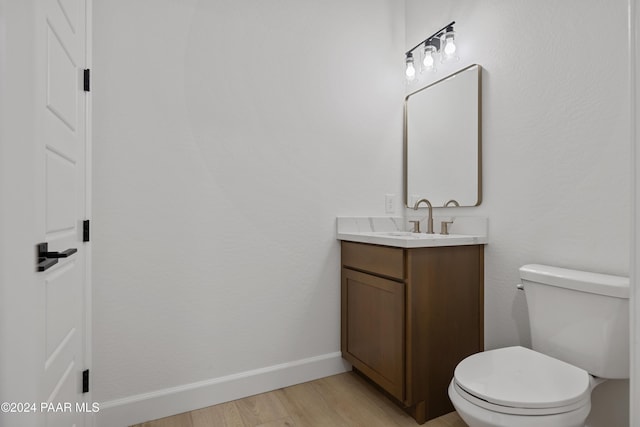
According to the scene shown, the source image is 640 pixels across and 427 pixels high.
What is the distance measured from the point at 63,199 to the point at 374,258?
137 centimetres

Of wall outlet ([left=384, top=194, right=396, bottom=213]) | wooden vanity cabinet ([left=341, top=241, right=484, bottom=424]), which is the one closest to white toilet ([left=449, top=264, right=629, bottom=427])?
wooden vanity cabinet ([left=341, top=241, right=484, bottom=424])

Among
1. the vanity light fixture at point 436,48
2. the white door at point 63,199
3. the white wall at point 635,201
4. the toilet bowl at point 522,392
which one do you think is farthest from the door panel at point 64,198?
the vanity light fixture at point 436,48

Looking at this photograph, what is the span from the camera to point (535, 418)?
1.04m

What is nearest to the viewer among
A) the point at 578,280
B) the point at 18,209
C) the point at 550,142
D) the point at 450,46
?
the point at 18,209

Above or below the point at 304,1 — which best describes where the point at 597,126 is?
below

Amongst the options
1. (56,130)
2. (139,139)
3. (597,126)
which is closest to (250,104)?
(139,139)

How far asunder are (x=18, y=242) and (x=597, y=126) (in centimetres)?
195

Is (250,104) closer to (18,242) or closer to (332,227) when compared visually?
(332,227)

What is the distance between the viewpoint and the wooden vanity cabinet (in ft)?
5.26

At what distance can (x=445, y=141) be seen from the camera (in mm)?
2072

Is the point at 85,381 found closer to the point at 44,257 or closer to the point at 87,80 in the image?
the point at 44,257

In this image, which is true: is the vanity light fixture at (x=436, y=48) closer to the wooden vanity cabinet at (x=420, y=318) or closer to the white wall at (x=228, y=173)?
the white wall at (x=228, y=173)

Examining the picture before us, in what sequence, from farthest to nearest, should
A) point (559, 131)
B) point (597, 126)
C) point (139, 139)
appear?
point (139, 139) → point (559, 131) → point (597, 126)

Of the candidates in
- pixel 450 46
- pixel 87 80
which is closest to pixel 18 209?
pixel 87 80
